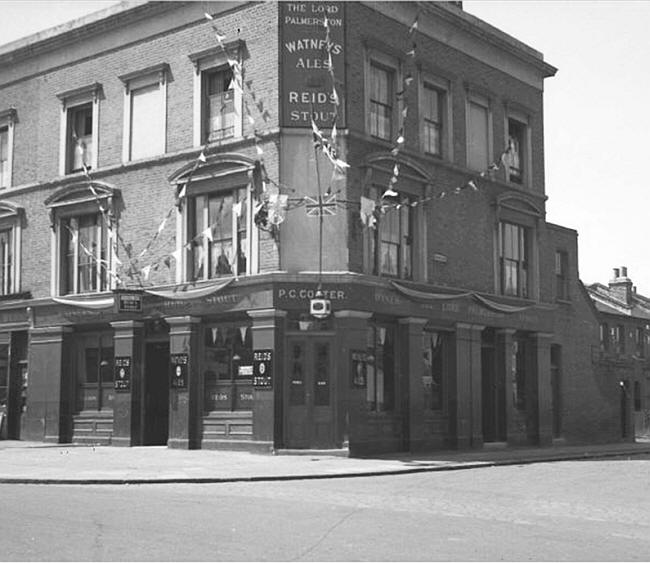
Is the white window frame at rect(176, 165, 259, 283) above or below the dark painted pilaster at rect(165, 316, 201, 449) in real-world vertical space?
above

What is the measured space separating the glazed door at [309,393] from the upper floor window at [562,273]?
12.9m

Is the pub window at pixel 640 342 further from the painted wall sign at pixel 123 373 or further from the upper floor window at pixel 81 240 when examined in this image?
the painted wall sign at pixel 123 373

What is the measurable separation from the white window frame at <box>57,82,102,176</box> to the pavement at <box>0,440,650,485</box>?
7.86 meters

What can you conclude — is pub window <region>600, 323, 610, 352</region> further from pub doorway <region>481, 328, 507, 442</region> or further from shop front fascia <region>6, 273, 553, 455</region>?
pub doorway <region>481, 328, 507, 442</region>

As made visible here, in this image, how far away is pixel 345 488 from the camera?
16844 mm

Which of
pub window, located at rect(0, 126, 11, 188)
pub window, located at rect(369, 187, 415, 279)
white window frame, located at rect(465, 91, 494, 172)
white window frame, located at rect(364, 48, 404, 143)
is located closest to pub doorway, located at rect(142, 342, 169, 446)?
pub window, located at rect(369, 187, 415, 279)

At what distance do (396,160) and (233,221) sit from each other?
4427mm

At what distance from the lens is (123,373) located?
26.3 metres

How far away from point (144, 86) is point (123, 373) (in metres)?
7.66

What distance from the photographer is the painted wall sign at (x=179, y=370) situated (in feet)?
81.7

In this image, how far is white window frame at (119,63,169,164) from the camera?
2634 cm

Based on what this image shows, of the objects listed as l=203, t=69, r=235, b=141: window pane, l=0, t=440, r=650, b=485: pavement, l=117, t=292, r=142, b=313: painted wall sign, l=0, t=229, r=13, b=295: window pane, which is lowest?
l=0, t=440, r=650, b=485: pavement

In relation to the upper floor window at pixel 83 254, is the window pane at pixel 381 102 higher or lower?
higher

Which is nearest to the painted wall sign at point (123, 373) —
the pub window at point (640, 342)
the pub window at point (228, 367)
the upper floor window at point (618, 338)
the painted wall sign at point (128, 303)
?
the painted wall sign at point (128, 303)
